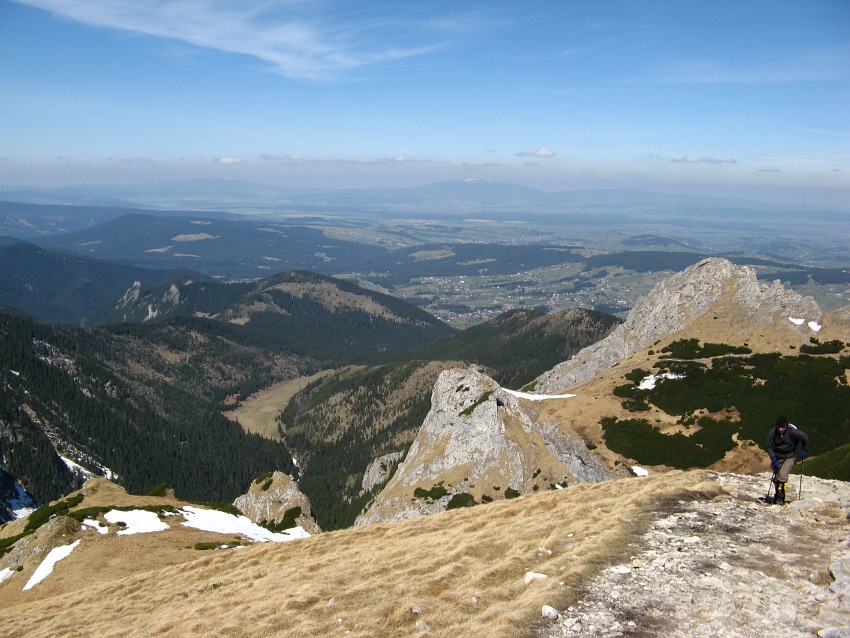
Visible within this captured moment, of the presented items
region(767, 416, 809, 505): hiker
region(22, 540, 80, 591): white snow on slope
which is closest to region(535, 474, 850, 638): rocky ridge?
region(767, 416, 809, 505): hiker

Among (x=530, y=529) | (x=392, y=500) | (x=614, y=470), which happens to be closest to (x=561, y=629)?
(x=530, y=529)

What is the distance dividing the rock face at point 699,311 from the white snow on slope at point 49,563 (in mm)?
98189

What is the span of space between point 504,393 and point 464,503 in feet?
76.0

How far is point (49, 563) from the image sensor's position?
160 feet

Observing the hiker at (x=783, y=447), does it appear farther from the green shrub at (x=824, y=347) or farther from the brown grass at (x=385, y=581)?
the green shrub at (x=824, y=347)

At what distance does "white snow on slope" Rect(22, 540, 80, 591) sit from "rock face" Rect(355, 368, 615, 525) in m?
40.3

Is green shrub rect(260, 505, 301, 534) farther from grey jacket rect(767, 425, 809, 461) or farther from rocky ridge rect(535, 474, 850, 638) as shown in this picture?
grey jacket rect(767, 425, 809, 461)

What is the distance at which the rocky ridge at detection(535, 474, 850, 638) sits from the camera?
1606 cm

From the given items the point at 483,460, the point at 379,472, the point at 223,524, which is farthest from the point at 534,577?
the point at 379,472

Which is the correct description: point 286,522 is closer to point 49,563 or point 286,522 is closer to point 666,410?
point 49,563

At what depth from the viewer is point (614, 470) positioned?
70250 millimetres

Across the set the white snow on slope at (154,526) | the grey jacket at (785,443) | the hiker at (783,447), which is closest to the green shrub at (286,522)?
the white snow on slope at (154,526)

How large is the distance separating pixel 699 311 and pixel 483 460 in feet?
199

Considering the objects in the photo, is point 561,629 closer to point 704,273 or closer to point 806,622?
point 806,622
